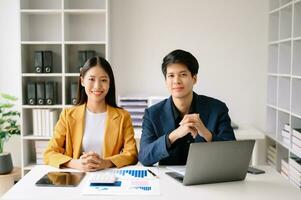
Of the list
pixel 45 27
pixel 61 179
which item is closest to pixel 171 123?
pixel 61 179

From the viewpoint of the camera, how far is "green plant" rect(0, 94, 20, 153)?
11.7ft

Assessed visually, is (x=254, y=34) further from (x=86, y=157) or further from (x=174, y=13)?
(x=86, y=157)

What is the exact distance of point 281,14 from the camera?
11.7 ft

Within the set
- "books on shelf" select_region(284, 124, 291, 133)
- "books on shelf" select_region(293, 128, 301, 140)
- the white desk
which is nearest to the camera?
the white desk

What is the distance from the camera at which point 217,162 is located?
5.40 ft

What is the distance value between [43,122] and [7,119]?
0.38 meters

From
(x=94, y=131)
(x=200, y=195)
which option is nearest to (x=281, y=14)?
(x=94, y=131)

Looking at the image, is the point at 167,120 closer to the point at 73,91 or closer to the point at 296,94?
the point at 296,94

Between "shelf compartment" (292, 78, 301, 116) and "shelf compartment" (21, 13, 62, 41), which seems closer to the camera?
"shelf compartment" (292, 78, 301, 116)

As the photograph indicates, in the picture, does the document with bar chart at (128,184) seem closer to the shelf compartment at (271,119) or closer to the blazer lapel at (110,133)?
the blazer lapel at (110,133)

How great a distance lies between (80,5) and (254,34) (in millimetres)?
1830

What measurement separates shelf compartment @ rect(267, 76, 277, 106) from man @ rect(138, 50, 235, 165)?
1926mm

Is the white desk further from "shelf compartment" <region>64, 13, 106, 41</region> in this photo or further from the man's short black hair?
"shelf compartment" <region>64, 13, 106, 41</region>

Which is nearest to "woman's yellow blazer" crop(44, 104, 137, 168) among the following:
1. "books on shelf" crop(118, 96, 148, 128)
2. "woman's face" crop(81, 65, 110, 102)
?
"woman's face" crop(81, 65, 110, 102)
